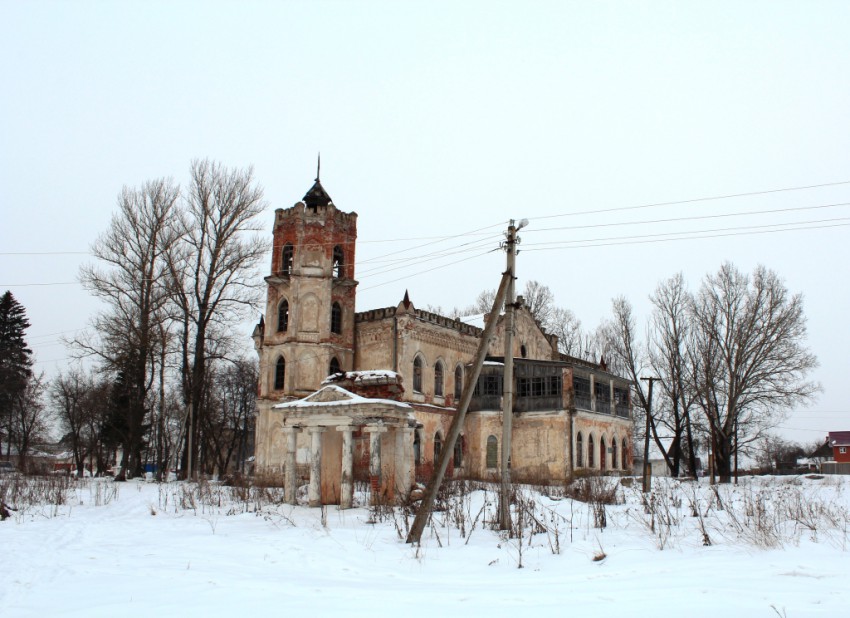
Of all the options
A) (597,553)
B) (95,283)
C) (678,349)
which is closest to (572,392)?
(678,349)

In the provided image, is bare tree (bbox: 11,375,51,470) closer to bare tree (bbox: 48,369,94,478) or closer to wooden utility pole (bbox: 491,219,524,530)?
bare tree (bbox: 48,369,94,478)

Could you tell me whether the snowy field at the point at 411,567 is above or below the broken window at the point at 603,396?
below

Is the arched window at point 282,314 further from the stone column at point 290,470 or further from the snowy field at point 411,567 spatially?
the snowy field at point 411,567

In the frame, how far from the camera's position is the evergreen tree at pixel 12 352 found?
40.2 metres

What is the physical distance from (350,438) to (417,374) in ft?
57.3

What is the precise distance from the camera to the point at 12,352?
1706 inches

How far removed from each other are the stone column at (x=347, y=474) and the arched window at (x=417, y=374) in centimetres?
1705

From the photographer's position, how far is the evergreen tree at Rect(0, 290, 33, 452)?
40250 mm

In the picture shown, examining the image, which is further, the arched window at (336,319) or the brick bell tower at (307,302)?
the arched window at (336,319)

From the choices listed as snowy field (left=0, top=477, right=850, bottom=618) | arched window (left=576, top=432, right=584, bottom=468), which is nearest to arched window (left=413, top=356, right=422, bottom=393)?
arched window (left=576, top=432, right=584, bottom=468)

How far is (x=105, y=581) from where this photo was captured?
9.12 m

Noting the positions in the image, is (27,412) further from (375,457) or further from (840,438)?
(840,438)

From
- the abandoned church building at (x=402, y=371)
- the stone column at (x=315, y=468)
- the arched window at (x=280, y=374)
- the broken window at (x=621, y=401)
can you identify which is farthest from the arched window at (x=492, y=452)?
the stone column at (x=315, y=468)

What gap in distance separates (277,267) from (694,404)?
24.0m
